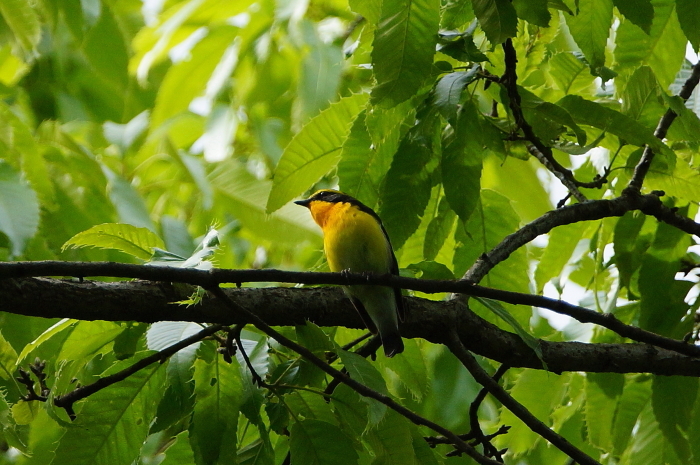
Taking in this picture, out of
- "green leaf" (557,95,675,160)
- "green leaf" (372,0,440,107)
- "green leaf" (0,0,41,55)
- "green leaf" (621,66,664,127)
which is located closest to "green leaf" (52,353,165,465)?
"green leaf" (372,0,440,107)

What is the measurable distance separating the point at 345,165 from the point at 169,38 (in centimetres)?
230

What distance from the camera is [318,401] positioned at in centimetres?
253

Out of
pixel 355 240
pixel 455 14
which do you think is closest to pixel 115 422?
pixel 355 240

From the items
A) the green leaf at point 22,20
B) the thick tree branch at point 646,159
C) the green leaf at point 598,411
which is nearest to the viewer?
the green leaf at point 22,20

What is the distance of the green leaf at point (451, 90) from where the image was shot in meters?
2.53

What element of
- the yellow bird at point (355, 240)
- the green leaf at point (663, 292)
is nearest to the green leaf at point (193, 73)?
the yellow bird at point (355, 240)

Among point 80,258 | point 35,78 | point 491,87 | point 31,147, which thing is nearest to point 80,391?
point 80,258

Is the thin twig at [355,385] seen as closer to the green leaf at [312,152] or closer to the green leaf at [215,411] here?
the green leaf at [215,411]

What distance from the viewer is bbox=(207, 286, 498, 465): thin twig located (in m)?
2.21

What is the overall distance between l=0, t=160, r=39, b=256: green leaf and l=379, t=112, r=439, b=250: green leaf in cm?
131

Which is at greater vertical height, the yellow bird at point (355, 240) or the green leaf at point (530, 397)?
the yellow bird at point (355, 240)

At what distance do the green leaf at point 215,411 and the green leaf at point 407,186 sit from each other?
751 mm

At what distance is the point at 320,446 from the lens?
238 centimetres

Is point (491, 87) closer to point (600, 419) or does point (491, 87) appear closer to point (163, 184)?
point (600, 419)
